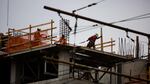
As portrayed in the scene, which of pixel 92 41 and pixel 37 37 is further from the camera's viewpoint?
pixel 92 41

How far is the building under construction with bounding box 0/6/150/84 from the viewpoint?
3706 centimetres

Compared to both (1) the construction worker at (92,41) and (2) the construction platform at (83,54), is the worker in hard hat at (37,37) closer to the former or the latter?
(2) the construction platform at (83,54)

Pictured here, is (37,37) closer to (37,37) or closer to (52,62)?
(37,37)

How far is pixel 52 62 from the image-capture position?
36500 mm

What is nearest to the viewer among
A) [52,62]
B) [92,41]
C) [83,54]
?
[52,62]

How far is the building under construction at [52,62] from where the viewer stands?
3706 centimetres

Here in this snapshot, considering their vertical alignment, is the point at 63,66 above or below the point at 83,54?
below

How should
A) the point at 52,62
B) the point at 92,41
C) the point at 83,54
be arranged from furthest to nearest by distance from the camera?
the point at 92,41 < the point at 83,54 < the point at 52,62

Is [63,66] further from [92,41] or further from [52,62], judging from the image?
[92,41]

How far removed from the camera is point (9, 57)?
132 ft

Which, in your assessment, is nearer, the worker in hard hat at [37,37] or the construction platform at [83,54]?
the construction platform at [83,54]

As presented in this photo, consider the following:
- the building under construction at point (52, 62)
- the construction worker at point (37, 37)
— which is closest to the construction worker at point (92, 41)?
the building under construction at point (52, 62)

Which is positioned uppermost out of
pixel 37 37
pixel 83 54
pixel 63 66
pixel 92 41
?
pixel 37 37

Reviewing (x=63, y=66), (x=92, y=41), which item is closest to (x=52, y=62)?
(x=63, y=66)
